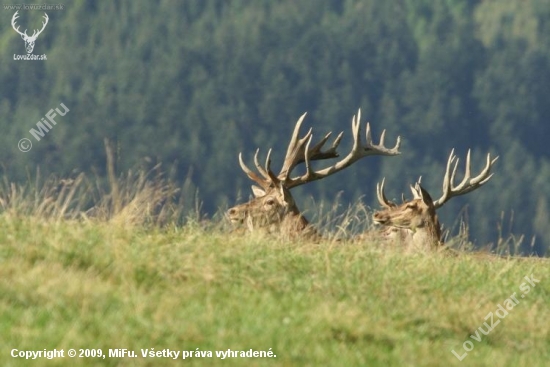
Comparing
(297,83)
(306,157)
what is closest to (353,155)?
(306,157)

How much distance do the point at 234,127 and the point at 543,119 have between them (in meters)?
23.9

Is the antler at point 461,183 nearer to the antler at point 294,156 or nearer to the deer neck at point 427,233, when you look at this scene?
the deer neck at point 427,233

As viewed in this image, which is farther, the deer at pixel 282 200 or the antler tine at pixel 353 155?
the antler tine at pixel 353 155

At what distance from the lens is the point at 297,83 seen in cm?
10988

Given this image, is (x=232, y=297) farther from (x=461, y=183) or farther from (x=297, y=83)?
(x=297, y=83)

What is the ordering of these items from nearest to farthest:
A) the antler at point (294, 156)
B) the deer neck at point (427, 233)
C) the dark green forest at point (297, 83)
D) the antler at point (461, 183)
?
the deer neck at point (427, 233) < the antler at point (294, 156) < the antler at point (461, 183) < the dark green forest at point (297, 83)

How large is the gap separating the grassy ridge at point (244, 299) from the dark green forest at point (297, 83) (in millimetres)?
67981

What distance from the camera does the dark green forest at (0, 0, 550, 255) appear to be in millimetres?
90000

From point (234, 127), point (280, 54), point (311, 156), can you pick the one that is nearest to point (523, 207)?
point (234, 127)

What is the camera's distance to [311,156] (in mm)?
15125

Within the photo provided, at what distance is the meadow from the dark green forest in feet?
222

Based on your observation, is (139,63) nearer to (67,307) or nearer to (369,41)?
(369,41)

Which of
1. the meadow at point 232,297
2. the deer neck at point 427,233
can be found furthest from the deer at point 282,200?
the meadow at point 232,297

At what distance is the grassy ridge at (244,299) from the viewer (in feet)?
26.1
